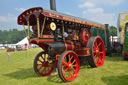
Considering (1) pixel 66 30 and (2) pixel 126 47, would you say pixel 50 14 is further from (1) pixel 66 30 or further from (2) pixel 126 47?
(2) pixel 126 47

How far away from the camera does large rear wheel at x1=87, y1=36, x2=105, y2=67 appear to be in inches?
190

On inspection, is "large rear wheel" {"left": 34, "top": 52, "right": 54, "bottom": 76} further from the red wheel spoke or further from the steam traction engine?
the red wheel spoke

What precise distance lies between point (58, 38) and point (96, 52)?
2.00 m

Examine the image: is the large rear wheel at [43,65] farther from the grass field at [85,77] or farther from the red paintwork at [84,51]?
the red paintwork at [84,51]

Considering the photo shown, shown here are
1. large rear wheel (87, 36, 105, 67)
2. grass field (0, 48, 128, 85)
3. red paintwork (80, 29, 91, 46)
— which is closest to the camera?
grass field (0, 48, 128, 85)

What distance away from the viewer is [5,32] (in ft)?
381

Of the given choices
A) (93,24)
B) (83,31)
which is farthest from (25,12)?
(93,24)

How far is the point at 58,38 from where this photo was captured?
4.24m

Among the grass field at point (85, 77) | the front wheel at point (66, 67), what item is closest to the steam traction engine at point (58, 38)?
the front wheel at point (66, 67)

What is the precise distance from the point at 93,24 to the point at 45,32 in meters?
2.44

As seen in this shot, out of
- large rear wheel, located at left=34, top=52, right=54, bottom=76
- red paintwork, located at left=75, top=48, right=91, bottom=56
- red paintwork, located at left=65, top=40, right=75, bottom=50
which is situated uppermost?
red paintwork, located at left=65, top=40, right=75, bottom=50

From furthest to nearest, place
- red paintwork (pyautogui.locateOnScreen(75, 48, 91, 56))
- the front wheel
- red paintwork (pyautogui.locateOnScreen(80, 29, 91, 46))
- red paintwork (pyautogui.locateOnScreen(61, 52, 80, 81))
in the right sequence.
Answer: red paintwork (pyautogui.locateOnScreen(80, 29, 91, 46)), red paintwork (pyautogui.locateOnScreen(75, 48, 91, 56)), red paintwork (pyautogui.locateOnScreen(61, 52, 80, 81)), the front wheel

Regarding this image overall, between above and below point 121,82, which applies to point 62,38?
above

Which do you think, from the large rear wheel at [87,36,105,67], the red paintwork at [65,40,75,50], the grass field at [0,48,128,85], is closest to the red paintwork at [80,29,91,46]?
the large rear wheel at [87,36,105,67]
